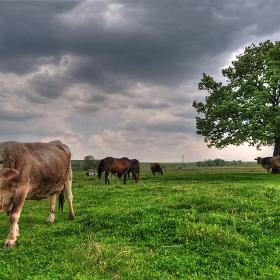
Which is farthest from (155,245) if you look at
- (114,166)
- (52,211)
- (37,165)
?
(114,166)

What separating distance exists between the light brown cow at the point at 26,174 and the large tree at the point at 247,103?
24.2m

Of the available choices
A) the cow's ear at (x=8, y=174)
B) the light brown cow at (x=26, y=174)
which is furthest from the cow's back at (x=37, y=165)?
the cow's ear at (x=8, y=174)

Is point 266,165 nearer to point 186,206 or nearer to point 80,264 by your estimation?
point 186,206

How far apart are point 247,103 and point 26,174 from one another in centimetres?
2761

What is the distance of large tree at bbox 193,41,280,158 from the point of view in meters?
29.3

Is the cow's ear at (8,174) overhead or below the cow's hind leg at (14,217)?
overhead

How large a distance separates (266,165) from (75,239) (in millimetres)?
35726

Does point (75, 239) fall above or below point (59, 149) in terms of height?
below

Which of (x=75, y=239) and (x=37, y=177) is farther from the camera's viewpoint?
(x=37, y=177)

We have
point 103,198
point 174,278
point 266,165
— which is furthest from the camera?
point 266,165

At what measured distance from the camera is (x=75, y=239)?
7.18 metres

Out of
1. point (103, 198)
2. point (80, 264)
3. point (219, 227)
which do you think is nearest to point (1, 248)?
point (80, 264)

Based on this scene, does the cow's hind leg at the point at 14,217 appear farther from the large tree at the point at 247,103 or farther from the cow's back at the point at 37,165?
the large tree at the point at 247,103

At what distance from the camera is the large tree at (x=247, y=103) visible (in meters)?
29.3
